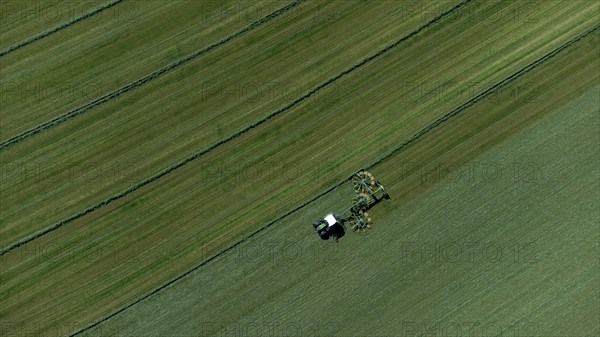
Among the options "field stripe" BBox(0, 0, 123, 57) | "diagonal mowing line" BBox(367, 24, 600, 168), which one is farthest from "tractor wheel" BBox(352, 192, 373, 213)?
"field stripe" BBox(0, 0, 123, 57)

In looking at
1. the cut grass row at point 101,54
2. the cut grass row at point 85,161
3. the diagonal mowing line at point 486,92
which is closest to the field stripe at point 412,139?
the diagonal mowing line at point 486,92

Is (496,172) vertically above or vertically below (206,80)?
below

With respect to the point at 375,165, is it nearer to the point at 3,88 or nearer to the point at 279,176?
the point at 279,176

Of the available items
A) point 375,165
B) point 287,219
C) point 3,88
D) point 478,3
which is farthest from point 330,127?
Answer: point 3,88

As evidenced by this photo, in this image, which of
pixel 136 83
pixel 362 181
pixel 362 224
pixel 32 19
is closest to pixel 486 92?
pixel 362 181

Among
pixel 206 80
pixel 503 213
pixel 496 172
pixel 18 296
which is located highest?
pixel 206 80

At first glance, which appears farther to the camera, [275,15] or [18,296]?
[275,15]

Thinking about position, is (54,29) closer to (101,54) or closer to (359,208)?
(101,54)
